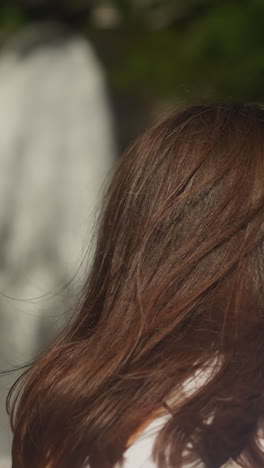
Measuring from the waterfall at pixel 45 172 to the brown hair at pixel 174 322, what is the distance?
100 centimetres

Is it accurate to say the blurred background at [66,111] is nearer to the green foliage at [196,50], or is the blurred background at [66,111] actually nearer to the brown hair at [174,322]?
the green foliage at [196,50]

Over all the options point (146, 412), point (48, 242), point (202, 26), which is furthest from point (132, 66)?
point (146, 412)

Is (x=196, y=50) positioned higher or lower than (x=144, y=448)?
higher

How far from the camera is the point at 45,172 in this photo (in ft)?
10.5

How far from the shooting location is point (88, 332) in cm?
187

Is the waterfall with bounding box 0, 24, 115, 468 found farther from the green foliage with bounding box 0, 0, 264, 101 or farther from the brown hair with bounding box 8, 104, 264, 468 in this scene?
the brown hair with bounding box 8, 104, 264, 468

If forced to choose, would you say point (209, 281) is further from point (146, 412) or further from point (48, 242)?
point (48, 242)

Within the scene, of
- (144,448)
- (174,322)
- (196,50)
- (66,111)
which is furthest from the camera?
(66,111)

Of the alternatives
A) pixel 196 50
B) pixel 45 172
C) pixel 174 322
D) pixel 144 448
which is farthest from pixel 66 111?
pixel 144 448

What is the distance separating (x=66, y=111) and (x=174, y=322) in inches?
71.0

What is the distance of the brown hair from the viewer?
1587 mm

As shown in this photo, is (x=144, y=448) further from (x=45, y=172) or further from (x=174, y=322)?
(x=45, y=172)

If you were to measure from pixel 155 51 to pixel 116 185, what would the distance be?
1.38m

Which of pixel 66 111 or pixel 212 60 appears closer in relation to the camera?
pixel 212 60
